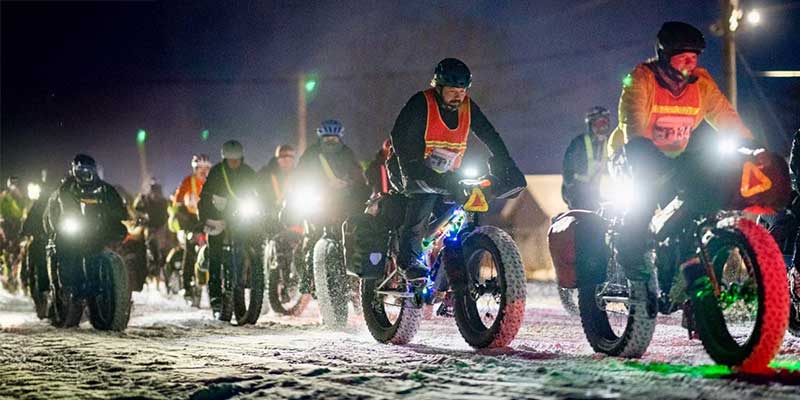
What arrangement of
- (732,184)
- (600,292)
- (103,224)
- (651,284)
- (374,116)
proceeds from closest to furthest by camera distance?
(732,184) → (651,284) → (600,292) → (103,224) → (374,116)

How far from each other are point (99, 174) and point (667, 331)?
6478 millimetres

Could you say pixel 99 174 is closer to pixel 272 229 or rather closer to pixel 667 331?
pixel 272 229

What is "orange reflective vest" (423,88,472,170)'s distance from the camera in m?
8.23

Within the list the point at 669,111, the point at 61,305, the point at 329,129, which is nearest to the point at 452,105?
the point at 669,111

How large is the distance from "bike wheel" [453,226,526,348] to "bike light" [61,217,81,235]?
526cm

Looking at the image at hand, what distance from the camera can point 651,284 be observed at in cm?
686

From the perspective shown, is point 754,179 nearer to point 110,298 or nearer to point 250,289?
point 250,289

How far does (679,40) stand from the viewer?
692 cm

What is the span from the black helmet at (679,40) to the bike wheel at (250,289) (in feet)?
19.5

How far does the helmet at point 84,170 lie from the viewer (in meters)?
11.6

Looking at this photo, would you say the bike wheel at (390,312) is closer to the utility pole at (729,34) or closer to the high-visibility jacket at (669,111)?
the high-visibility jacket at (669,111)

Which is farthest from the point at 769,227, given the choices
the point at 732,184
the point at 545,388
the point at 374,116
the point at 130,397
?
the point at 374,116

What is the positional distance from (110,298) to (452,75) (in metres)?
4.99

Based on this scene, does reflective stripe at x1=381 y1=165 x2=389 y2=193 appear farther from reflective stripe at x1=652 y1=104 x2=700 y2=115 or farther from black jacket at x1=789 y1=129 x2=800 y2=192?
reflective stripe at x1=652 y1=104 x2=700 y2=115
